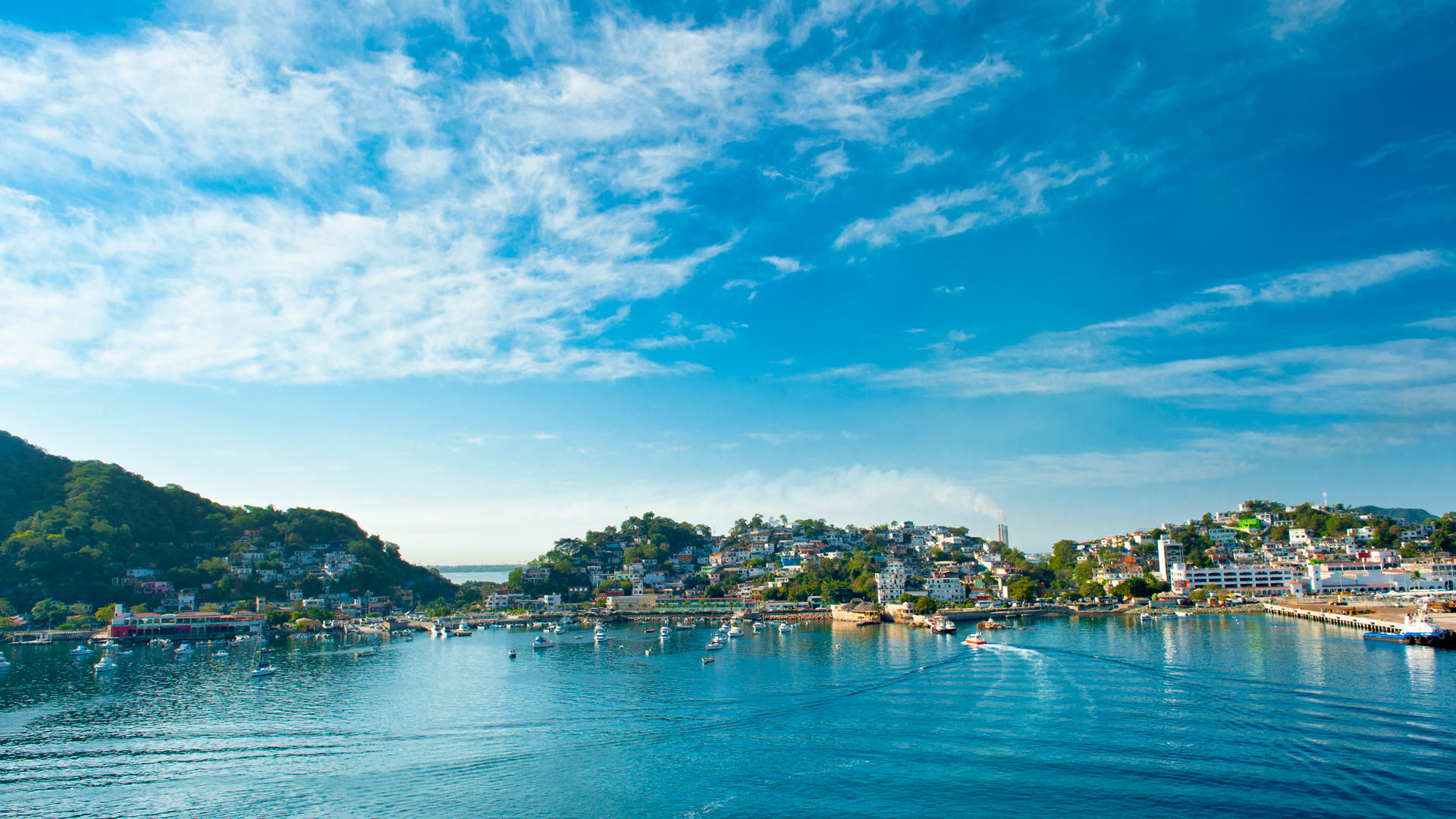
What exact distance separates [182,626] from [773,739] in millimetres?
62631

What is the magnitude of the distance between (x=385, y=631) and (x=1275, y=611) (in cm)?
7573

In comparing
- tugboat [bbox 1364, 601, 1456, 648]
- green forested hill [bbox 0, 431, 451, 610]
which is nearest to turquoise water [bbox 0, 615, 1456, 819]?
tugboat [bbox 1364, 601, 1456, 648]

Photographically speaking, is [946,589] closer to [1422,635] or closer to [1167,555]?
[1167,555]

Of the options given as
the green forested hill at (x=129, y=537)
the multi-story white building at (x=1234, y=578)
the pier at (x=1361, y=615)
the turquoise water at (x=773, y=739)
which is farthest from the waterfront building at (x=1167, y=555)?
the green forested hill at (x=129, y=537)

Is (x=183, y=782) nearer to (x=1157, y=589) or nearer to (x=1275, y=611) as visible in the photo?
(x=1275, y=611)

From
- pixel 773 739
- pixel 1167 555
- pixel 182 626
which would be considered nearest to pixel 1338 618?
pixel 1167 555

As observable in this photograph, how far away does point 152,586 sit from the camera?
2901 inches

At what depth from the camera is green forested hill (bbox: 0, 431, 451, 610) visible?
2714 inches

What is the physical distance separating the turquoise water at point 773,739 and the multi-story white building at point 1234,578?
4457cm

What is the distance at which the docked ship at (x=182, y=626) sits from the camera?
200ft

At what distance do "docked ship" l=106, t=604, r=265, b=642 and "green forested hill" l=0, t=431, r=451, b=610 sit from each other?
9770 mm

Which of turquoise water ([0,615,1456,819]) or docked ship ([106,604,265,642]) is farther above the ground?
turquoise water ([0,615,1456,819])

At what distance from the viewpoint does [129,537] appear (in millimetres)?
77125

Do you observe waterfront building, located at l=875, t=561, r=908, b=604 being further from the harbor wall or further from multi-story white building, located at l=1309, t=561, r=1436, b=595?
multi-story white building, located at l=1309, t=561, r=1436, b=595
